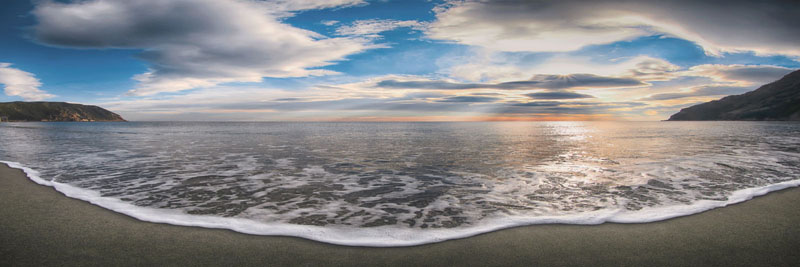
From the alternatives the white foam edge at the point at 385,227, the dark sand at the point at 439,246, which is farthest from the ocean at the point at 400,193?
the dark sand at the point at 439,246

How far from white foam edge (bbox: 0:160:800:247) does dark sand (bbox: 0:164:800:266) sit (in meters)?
0.21

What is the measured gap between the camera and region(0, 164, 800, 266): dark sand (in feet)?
13.4

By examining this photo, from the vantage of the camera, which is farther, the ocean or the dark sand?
the ocean

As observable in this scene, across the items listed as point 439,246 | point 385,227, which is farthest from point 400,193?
point 439,246

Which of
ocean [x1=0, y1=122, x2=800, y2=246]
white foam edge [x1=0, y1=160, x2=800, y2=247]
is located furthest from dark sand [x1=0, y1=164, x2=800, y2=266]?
ocean [x1=0, y1=122, x2=800, y2=246]

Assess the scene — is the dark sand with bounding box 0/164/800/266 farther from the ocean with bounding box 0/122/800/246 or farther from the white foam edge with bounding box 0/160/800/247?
the ocean with bounding box 0/122/800/246

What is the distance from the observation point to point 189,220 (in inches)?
232

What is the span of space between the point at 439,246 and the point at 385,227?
1.24 meters

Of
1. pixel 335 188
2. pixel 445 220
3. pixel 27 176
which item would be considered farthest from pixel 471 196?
pixel 27 176

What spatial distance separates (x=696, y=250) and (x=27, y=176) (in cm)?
1695

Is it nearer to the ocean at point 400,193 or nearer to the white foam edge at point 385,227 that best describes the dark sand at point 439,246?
the white foam edge at point 385,227

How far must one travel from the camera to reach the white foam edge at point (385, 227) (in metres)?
4.95

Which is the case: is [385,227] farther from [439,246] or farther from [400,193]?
[400,193]

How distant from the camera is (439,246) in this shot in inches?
182
